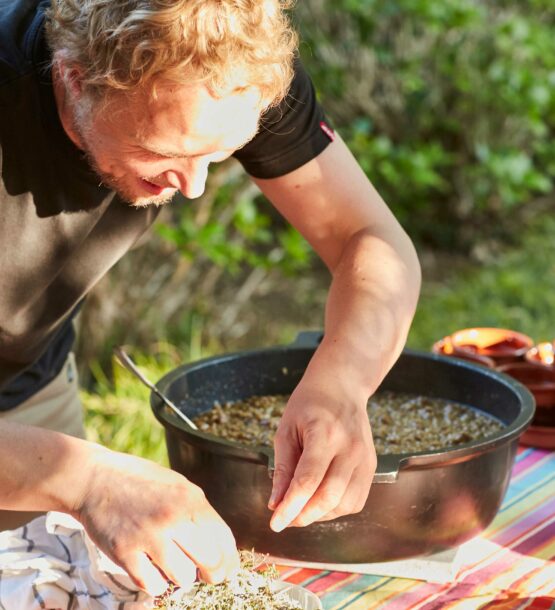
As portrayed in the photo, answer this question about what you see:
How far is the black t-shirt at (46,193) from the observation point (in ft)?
4.94

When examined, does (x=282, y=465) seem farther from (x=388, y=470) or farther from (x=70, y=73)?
(x=70, y=73)

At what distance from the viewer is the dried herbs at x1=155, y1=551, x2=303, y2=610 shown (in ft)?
4.00

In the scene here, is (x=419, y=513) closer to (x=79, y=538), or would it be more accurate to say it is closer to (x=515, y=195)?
(x=79, y=538)

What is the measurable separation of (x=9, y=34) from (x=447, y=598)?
1094 mm

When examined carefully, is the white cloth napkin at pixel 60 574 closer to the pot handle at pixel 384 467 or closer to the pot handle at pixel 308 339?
the pot handle at pixel 384 467

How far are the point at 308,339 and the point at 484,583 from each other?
0.59 m

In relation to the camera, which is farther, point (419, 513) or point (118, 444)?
point (118, 444)

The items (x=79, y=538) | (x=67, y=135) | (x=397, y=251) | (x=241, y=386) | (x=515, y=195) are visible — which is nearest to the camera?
(x=79, y=538)

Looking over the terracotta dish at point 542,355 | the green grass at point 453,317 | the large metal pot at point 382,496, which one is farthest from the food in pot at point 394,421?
the green grass at point 453,317

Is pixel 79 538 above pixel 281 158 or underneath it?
underneath

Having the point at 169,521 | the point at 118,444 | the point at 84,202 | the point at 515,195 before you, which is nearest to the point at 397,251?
the point at 84,202

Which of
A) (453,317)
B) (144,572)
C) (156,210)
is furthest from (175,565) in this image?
(453,317)

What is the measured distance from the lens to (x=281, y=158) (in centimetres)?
167

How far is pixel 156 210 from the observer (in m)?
1.80
